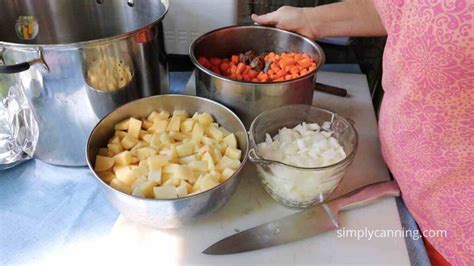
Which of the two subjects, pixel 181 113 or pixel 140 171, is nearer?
pixel 140 171

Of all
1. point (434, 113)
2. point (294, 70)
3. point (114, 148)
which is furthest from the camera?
point (294, 70)

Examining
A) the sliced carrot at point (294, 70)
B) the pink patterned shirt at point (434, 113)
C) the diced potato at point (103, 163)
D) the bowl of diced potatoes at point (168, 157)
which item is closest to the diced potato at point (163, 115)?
the bowl of diced potatoes at point (168, 157)

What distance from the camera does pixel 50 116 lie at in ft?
1.86

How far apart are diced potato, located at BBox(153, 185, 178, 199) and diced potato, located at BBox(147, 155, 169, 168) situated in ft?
0.14

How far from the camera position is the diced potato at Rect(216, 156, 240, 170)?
0.52m

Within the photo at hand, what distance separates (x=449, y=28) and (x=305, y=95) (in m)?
0.25

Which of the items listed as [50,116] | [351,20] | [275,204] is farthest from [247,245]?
[351,20]

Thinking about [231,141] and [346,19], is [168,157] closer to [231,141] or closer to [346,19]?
[231,141]

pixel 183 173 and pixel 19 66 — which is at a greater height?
pixel 19 66

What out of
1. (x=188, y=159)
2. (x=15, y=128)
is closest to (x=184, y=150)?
(x=188, y=159)

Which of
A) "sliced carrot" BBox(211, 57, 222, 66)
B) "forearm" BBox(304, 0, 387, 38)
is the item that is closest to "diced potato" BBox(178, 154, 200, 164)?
"sliced carrot" BBox(211, 57, 222, 66)

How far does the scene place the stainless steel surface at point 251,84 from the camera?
1.92 feet

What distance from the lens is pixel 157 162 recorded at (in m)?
0.51

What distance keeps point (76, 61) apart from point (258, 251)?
334 millimetres
